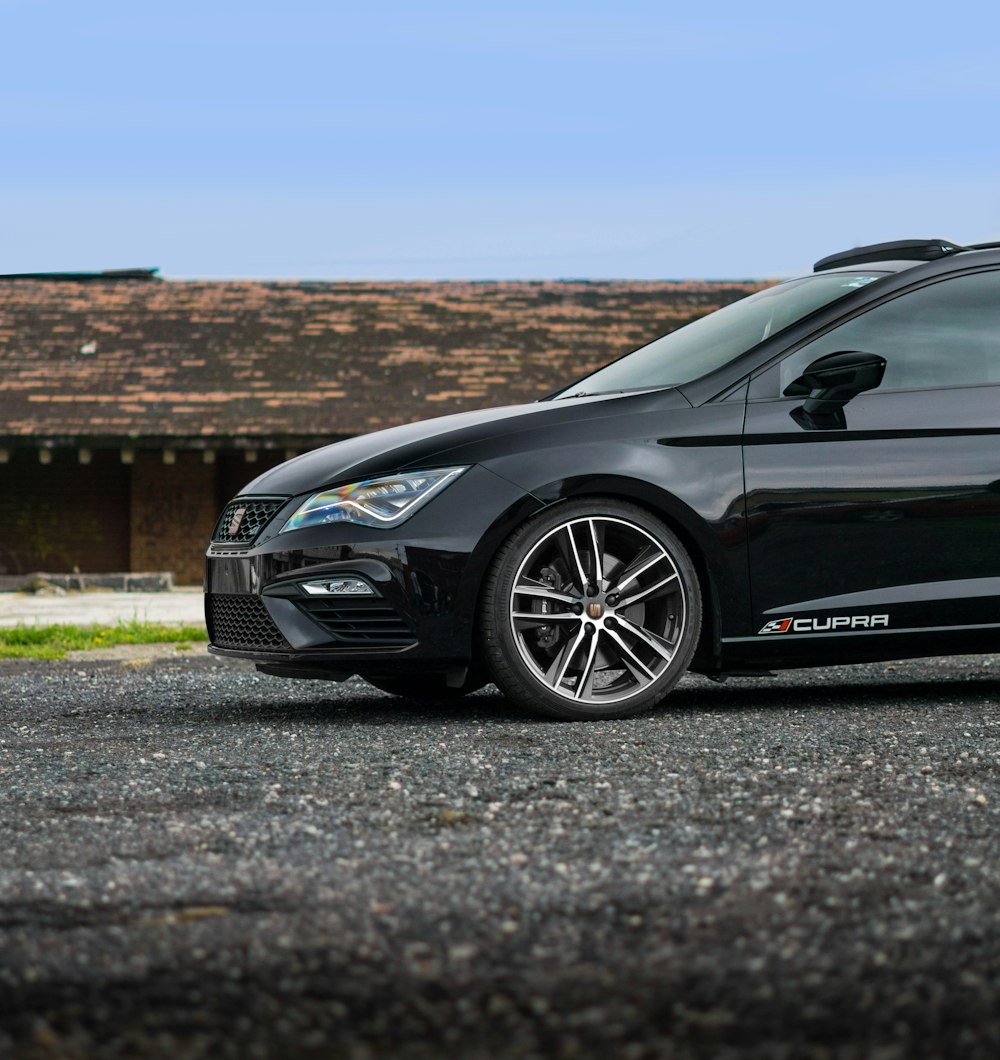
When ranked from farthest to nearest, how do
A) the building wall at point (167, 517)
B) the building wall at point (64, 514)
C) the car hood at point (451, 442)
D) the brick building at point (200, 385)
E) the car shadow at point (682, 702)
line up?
1. the building wall at point (64, 514)
2. the building wall at point (167, 517)
3. the brick building at point (200, 385)
4. the car shadow at point (682, 702)
5. the car hood at point (451, 442)

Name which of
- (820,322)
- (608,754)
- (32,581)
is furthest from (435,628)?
(32,581)

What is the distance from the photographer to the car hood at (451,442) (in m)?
5.43

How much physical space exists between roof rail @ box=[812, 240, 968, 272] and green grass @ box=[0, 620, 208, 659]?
195 inches

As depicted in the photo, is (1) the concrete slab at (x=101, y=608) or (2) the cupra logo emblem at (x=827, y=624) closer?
(2) the cupra logo emblem at (x=827, y=624)

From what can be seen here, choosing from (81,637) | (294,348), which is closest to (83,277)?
(294,348)

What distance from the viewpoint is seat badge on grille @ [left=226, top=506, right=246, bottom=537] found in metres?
5.78

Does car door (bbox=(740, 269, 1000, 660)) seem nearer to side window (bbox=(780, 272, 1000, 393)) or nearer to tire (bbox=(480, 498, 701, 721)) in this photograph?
side window (bbox=(780, 272, 1000, 393))

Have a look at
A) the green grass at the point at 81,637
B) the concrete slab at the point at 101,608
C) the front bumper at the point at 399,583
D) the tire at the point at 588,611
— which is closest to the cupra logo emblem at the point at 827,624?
the tire at the point at 588,611

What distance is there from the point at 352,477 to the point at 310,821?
6.72 ft

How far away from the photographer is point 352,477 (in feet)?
17.9

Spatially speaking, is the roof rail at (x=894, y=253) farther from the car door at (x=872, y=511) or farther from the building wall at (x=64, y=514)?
the building wall at (x=64, y=514)

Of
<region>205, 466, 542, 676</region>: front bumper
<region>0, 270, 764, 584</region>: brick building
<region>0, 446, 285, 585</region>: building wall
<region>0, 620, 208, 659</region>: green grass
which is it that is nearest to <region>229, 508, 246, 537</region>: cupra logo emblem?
<region>205, 466, 542, 676</region>: front bumper

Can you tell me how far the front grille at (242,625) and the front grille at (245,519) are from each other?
0.22m

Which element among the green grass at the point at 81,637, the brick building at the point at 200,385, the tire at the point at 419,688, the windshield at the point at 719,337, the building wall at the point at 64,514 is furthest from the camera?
the building wall at the point at 64,514
